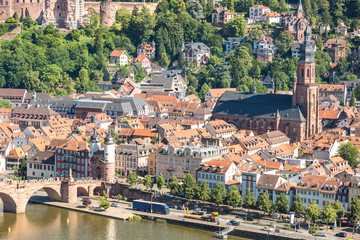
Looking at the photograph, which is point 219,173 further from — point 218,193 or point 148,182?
point 148,182

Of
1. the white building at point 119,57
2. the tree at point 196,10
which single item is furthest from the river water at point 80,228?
the tree at point 196,10

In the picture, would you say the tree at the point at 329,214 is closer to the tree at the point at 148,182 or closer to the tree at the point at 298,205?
the tree at the point at 298,205

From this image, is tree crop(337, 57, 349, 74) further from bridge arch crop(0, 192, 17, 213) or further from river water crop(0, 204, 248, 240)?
bridge arch crop(0, 192, 17, 213)

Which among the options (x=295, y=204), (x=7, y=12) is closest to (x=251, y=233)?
(x=295, y=204)

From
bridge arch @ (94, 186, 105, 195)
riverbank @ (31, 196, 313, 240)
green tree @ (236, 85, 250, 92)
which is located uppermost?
green tree @ (236, 85, 250, 92)

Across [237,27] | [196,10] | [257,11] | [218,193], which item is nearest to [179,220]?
[218,193]

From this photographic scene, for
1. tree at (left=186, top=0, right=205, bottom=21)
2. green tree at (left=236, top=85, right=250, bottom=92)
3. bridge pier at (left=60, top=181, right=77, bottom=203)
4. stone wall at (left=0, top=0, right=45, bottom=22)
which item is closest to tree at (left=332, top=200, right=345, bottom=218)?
bridge pier at (left=60, top=181, right=77, bottom=203)

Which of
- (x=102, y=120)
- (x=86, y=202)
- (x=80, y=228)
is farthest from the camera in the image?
(x=102, y=120)
